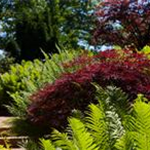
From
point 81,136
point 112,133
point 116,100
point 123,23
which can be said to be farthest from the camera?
point 123,23

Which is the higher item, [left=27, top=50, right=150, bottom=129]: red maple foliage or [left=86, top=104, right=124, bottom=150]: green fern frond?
[left=27, top=50, right=150, bottom=129]: red maple foliage

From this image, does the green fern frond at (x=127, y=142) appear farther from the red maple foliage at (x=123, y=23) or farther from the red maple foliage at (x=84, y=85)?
the red maple foliage at (x=123, y=23)

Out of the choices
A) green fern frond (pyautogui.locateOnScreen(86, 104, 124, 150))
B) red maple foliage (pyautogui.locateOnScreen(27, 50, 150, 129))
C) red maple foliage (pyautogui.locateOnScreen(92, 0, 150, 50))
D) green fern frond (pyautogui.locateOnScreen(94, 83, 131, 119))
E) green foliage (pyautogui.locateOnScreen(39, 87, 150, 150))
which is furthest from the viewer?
red maple foliage (pyautogui.locateOnScreen(92, 0, 150, 50))

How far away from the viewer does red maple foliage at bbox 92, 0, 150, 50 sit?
16.0 m

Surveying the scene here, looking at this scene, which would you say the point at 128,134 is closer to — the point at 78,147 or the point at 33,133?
the point at 78,147

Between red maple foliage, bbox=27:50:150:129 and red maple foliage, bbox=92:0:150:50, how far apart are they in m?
9.21

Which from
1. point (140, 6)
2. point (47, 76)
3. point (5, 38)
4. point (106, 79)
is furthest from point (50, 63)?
point (5, 38)

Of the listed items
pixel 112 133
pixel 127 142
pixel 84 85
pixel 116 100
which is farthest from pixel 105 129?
pixel 84 85

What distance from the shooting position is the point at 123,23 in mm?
16500

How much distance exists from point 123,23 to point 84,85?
10.2 m

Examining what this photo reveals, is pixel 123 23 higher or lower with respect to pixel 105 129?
higher

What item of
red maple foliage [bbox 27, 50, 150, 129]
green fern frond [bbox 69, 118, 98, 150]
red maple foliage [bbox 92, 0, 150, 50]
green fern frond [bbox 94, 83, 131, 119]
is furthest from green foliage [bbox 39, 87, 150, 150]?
red maple foliage [bbox 92, 0, 150, 50]

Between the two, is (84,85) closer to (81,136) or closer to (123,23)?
(81,136)

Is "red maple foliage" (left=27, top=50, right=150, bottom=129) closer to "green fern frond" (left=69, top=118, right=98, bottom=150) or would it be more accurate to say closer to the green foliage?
the green foliage
